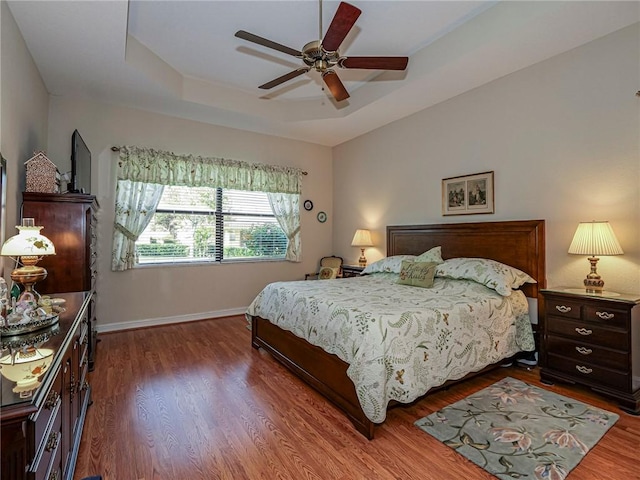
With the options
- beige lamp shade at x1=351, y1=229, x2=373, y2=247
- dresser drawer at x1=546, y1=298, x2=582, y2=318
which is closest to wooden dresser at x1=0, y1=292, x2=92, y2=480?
dresser drawer at x1=546, y1=298, x2=582, y2=318

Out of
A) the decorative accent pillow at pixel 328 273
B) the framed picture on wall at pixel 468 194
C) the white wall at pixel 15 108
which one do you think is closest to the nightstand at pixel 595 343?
the framed picture on wall at pixel 468 194

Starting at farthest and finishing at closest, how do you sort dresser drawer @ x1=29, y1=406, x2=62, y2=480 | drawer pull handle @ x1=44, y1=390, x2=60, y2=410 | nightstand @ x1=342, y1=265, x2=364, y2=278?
nightstand @ x1=342, y1=265, x2=364, y2=278 → drawer pull handle @ x1=44, y1=390, x2=60, y2=410 → dresser drawer @ x1=29, y1=406, x2=62, y2=480

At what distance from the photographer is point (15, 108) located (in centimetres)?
248

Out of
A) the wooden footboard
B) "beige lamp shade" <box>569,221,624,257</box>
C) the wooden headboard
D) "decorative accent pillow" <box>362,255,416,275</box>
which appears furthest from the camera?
"decorative accent pillow" <box>362,255,416,275</box>

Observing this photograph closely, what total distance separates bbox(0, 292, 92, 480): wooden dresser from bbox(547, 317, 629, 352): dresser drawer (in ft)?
10.7

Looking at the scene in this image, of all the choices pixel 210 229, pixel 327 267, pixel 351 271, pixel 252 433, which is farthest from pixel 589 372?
pixel 210 229

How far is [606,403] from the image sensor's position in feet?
7.88

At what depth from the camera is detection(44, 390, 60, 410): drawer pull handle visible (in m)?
1.12

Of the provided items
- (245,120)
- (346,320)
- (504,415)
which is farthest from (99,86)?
(504,415)

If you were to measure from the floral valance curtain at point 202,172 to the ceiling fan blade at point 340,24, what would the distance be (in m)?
2.92

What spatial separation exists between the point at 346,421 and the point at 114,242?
3.61 m

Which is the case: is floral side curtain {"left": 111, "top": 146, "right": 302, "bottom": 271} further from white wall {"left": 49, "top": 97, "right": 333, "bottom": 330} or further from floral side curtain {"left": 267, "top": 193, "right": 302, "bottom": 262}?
white wall {"left": 49, "top": 97, "right": 333, "bottom": 330}

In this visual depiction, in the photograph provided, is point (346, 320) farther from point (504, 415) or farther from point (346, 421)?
point (504, 415)

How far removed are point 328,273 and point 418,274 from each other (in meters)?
2.13
